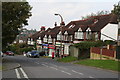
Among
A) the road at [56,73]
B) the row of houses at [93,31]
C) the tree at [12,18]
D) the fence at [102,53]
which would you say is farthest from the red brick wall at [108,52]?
the tree at [12,18]

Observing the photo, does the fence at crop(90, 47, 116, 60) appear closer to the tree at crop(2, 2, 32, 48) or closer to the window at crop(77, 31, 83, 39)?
the tree at crop(2, 2, 32, 48)

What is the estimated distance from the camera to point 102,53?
3578 cm

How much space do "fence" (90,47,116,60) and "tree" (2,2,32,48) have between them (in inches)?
453

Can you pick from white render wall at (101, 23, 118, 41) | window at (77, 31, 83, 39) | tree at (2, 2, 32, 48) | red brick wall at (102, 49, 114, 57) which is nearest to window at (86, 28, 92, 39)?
window at (77, 31, 83, 39)

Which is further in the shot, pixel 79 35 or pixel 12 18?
pixel 79 35

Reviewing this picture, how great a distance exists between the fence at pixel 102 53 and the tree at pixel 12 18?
11.5 metres

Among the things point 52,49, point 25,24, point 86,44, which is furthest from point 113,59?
point 52,49

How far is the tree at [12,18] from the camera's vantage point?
32.9 m

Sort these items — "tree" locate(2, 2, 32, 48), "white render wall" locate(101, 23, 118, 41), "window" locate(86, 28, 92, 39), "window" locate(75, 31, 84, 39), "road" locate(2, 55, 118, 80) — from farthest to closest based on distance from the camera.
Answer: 1. "window" locate(75, 31, 84, 39)
2. "window" locate(86, 28, 92, 39)
3. "white render wall" locate(101, 23, 118, 41)
4. "tree" locate(2, 2, 32, 48)
5. "road" locate(2, 55, 118, 80)

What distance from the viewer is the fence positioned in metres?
33.0

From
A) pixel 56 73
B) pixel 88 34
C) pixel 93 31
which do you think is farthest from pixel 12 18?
pixel 88 34

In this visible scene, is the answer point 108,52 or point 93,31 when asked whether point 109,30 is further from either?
point 108,52

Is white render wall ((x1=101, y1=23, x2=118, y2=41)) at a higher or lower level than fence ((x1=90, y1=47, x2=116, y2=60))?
higher

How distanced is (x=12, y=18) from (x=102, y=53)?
45.6 feet
